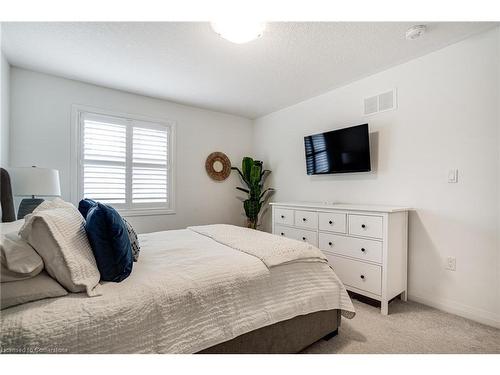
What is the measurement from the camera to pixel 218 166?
13.6 ft

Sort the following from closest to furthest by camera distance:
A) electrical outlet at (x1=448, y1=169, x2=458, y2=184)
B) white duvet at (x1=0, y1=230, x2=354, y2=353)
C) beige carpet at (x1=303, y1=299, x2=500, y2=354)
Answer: white duvet at (x1=0, y1=230, x2=354, y2=353) → beige carpet at (x1=303, y1=299, x2=500, y2=354) → electrical outlet at (x1=448, y1=169, x2=458, y2=184)

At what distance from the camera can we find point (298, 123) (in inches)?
144

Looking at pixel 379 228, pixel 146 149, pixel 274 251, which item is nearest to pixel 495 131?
pixel 379 228

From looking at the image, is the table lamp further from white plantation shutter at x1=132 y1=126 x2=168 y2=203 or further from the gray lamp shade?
white plantation shutter at x1=132 y1=126 x2=168 y2=203

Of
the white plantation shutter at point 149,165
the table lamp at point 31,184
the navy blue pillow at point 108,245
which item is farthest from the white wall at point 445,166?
the table lamp at point 31,184

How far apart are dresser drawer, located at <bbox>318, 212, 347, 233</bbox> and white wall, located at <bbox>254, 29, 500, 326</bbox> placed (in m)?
0.55

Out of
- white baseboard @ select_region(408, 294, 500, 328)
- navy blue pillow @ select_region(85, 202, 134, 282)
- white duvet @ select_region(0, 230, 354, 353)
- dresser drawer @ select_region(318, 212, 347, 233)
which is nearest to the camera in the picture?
white duvet @ select_region(0, 230, 354, 353)

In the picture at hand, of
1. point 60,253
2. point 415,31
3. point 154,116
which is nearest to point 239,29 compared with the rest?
point 415,31

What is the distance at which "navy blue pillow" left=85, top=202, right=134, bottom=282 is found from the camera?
1.15 meters

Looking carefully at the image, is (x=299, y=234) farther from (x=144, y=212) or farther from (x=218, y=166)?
(x=144, y=212)

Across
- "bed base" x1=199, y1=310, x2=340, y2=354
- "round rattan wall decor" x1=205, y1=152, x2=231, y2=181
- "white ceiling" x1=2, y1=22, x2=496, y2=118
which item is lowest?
"bed base" x1=199, y1=310, x2=340, y2=354

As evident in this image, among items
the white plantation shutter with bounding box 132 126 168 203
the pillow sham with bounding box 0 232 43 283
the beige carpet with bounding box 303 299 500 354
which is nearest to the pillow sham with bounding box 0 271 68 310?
the pillow sham with bounding box 0 232 43 283
